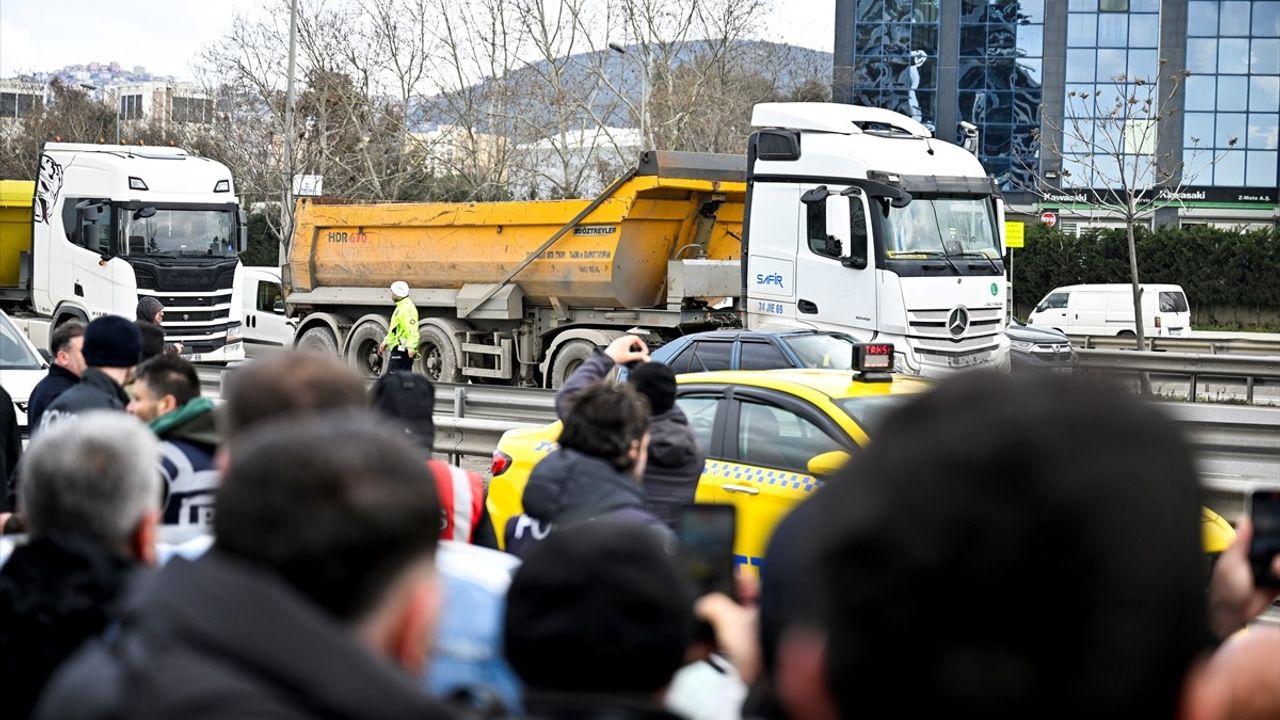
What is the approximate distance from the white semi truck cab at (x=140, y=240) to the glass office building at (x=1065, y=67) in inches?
1426

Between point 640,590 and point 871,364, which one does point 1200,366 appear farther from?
point 640,590

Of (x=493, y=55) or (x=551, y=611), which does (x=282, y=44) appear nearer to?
(x=493, y=55)

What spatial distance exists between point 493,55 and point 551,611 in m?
38.6

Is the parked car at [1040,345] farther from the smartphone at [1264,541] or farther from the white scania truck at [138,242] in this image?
the smartphone at [1264,541]

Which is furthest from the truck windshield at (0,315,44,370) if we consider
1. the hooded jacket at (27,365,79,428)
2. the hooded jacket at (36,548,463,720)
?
the hooded jacket at (36,548,463,720)

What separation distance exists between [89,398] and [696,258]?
46.0ft

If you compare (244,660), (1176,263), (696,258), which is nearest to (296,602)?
(244,660)

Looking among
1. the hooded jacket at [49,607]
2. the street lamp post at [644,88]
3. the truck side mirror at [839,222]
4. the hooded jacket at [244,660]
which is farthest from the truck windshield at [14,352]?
the street lamp post at [644,88]

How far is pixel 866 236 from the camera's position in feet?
54.2

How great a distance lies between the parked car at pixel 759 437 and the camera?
7703 millimetres

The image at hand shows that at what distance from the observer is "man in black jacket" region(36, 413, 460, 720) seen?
5.19 feet

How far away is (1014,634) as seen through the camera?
3.91ft

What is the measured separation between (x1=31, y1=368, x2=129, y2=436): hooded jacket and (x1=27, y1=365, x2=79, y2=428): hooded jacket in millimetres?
933

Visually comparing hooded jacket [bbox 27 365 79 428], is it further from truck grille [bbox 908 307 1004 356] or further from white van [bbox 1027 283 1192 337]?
white van [bbox 1027 283 1192 337]
